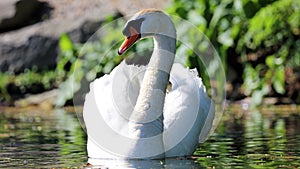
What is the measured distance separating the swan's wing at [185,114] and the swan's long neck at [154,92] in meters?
0.26

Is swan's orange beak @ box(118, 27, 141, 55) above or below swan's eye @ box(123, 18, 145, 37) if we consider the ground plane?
below

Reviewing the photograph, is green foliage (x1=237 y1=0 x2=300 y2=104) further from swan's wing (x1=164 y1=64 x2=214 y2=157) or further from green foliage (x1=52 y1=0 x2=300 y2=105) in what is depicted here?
swan's wing (x1=164 y1=64 x2=214 y2=157)

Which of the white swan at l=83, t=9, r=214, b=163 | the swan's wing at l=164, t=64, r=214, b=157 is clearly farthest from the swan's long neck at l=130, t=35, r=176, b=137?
the swan's wing at l=164, t=64, r=214, b=157

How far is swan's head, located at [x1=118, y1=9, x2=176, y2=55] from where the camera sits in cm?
712

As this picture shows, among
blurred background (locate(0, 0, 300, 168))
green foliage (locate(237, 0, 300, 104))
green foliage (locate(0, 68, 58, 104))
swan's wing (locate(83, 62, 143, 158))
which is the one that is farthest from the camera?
green foliage (locate(0, 68, 58, 104))

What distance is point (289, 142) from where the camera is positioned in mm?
8625

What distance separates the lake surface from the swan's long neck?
28 centimetres

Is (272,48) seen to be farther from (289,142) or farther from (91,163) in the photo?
(91,163)

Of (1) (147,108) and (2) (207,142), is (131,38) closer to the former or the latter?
(1) (147,108)

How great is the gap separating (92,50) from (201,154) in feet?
25.2

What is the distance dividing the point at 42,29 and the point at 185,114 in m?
9.69

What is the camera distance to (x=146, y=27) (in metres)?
7.27

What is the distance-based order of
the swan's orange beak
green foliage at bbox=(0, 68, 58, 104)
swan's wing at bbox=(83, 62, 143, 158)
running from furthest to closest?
green foliage at bbox=(0, 68, 58, 104), swan's wing at bbox=(83, 62, 143, 158), the swan's orange beak

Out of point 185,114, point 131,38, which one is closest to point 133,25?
point 131,38
